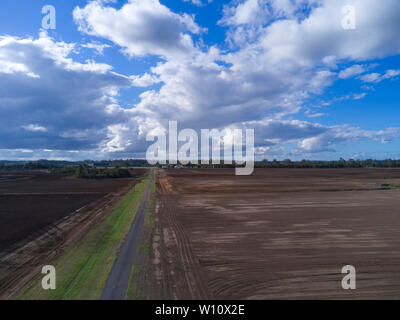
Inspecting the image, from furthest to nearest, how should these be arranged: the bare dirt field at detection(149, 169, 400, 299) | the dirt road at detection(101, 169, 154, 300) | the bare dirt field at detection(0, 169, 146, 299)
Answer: the bare dirt field at detection(0, 169, 146, 299)
the bare dirt field at detection(149, 169, 400, 299)
the dirt road at detection(101, 169, 154, 300)

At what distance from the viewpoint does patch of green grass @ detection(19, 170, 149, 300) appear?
9.56 m

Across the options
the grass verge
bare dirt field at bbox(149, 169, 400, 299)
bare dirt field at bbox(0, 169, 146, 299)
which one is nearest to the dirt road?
the grass verge

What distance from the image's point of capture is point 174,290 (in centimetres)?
994

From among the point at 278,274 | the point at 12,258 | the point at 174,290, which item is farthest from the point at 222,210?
the point at 12,258

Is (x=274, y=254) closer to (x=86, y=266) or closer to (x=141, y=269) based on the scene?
(x=141, y=269)

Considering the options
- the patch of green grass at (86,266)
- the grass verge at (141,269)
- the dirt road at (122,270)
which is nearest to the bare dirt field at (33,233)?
the patch of green grass at (86,266)

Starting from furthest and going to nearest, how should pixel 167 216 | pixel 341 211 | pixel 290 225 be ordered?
1. pixel 341 211
2. pixel 167 216
3. pixel 290 225

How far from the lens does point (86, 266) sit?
1206 centimetres

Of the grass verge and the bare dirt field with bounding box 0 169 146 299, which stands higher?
the grass verge

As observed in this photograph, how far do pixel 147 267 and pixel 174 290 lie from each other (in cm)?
274

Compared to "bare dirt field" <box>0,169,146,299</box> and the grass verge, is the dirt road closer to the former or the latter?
the grass verge
